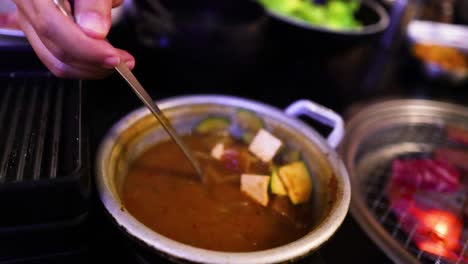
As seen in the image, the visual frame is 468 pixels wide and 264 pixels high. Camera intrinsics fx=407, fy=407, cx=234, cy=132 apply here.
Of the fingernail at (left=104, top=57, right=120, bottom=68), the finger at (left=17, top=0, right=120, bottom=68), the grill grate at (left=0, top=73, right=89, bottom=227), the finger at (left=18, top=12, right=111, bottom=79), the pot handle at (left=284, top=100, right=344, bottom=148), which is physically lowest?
the pot handle at (left=284, top=100, right=344, bottom=148)

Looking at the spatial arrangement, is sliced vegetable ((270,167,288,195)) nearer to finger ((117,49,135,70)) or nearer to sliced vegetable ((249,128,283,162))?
sliced vegetable ((249,128,283,162))

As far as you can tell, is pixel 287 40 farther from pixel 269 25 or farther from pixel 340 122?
pixel 340 122

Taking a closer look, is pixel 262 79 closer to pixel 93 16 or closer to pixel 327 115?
pixel 327 115

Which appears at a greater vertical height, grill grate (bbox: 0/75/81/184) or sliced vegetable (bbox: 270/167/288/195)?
grill grate (bbox: 0/75/81/184)

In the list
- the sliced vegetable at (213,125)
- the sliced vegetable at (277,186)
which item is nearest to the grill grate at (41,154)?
the sliced vegetable at (213,125)

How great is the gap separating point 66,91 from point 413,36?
1693 millimetres

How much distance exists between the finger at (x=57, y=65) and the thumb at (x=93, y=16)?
89mm

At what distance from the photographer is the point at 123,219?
771 millimetres

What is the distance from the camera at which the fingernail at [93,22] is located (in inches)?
28.2

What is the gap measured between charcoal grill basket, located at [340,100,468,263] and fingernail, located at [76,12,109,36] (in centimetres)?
82

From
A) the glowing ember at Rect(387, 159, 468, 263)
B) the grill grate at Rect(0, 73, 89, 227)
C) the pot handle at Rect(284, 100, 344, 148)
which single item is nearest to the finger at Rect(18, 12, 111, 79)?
the grill grate at Rect(0, 73, 89, 227)

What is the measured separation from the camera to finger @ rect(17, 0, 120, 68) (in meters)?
0.69

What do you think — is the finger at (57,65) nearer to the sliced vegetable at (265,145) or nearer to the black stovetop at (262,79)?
the black stovetop at (262,79)

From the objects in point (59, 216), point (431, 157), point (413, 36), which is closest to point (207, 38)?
point (59, 216)
